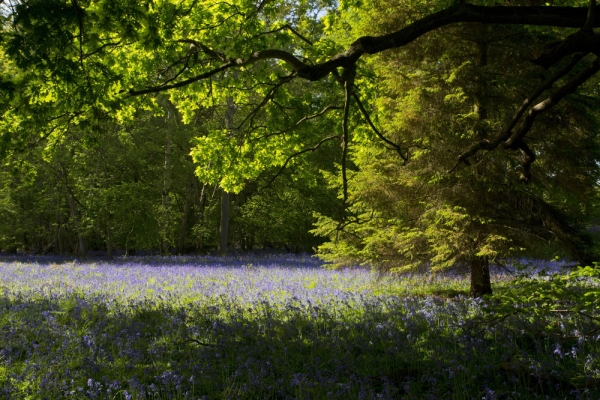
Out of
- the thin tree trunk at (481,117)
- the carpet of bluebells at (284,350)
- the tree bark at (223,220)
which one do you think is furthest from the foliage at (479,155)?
the tree bark at (223,220)

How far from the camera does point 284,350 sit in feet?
19.1

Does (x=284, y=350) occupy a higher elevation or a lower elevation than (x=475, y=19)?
lower

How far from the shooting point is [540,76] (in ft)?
30.0

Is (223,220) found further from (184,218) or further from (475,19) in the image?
(475,19)

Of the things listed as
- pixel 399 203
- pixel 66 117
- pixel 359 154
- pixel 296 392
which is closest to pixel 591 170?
pixel 399 203

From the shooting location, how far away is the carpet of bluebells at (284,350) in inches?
191

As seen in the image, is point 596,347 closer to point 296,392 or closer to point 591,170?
point 296,392

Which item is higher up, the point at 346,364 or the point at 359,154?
the point at 359,154

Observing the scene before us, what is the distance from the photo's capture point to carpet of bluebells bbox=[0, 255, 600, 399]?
4.86 metres

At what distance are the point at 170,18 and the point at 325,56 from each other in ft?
9.69

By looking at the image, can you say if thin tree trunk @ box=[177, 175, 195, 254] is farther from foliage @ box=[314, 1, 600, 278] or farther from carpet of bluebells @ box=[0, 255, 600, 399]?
foliage @ box=[314, 1, 600, 278]

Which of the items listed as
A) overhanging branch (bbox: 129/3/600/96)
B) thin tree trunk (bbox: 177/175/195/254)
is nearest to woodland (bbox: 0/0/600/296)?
overhanging branch (bbox: 129/3/600/96)

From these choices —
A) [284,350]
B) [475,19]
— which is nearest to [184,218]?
[284,350]

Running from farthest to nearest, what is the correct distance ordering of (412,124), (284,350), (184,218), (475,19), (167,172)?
1. (184,218)
2. (167,172)
3. (412,124)
4. (284,350)
5. (475,19)
